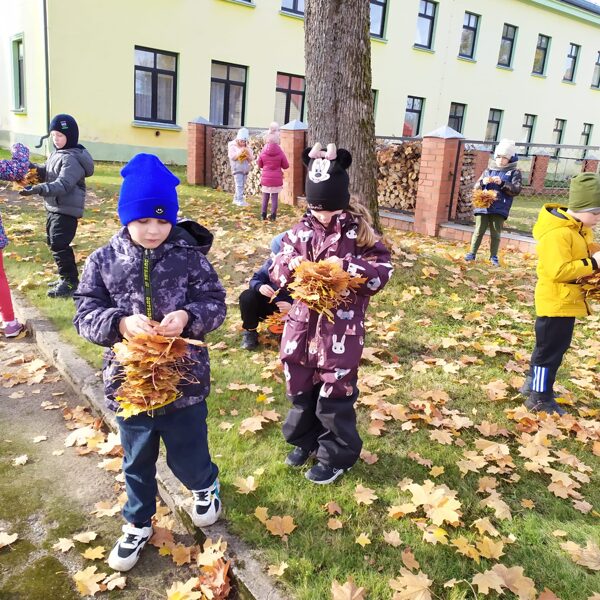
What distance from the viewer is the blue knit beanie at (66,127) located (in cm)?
534

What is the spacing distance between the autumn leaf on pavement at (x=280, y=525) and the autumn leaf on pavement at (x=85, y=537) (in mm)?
899

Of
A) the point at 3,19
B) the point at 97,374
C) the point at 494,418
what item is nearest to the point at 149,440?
the point at 97,374

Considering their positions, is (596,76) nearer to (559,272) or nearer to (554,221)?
(554,221)

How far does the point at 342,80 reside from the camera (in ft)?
20.2

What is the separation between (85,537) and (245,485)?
85 centimetres

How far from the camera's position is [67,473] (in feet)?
10.9

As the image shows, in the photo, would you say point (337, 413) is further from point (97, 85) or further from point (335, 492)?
point (97, 85)

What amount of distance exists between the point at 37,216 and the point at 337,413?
8567mm

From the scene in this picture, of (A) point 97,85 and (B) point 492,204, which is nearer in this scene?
(B) point 492,204

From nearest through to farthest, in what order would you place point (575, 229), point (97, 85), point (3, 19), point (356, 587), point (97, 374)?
point (356, 587) < point (575, 229) < point (97, 374) < point (97, 85) < point (3, 19)

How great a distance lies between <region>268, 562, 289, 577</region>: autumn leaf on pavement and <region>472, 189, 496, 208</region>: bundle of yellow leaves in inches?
252

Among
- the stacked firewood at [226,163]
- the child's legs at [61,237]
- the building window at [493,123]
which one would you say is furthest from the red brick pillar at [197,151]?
the building window at [493,123]

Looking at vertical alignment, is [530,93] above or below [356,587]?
above

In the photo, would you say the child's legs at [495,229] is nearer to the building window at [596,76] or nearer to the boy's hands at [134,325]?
the boy's hands at [134,325]
